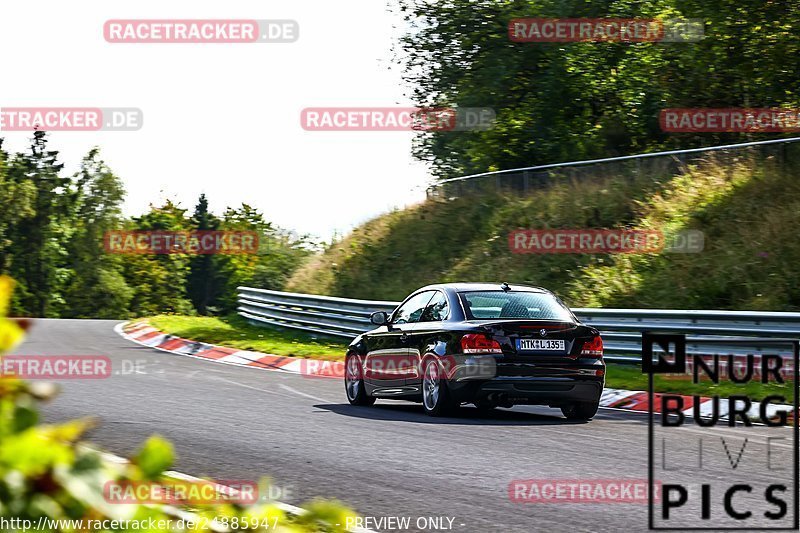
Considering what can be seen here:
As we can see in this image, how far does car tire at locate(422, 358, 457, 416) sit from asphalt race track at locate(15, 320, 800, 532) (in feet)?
0.76

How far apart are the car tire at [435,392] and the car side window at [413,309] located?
39.3 inches

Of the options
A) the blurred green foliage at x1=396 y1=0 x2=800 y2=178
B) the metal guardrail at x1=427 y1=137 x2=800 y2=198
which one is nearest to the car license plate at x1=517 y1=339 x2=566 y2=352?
the metal guardrail at x1=427 y1=137 x2=800 y2=198

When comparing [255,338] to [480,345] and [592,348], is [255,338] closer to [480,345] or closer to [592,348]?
[480,345]

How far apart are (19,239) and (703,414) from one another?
3290 inches

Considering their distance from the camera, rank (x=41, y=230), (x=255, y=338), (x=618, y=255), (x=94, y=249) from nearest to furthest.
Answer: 1. (x=618, y=255)
2. (x=255, y=338)
3. (x=41, y=230)
4. (x=94, y=249)

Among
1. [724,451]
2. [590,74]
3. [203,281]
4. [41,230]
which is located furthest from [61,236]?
[724,451]

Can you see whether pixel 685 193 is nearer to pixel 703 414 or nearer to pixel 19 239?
pixel 703 414

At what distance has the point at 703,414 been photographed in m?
12.7

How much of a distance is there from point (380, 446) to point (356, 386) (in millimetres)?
4337

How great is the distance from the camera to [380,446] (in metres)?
10.0

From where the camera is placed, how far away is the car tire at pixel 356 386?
14258 millimetres

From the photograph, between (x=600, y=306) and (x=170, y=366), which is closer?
(x=170, y=366)

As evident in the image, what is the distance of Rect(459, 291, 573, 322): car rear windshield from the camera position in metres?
12.6

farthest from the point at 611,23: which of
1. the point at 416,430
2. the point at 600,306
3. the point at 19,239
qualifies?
the point at 19,239
